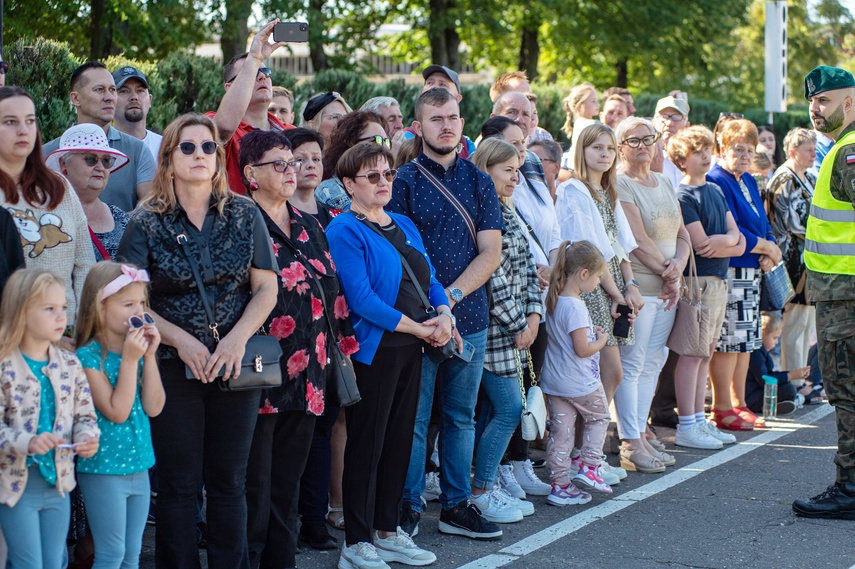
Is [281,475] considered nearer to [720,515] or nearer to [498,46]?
[720,515]

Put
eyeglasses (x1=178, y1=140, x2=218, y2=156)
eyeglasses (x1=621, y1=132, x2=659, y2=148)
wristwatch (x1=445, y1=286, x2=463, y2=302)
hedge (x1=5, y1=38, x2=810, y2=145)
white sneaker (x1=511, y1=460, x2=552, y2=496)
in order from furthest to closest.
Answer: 1. hedge (x1=5, y1=38, x2=810, y2=145)
2. eyeglasses (x1=621, y1=132, x2=659, y2=148)
3. white sneaker (x1=511, y1=460, x2=552, y2=496)
4. wristwatch (x1=445, y1=286, x2=463, y2=302)
5. eyeglasses (x1=178, y1=140, x2=218, y2=156)

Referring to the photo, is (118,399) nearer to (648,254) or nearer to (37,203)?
(37,203)

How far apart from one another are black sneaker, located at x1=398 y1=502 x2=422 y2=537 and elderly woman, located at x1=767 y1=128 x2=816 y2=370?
17.8 feet

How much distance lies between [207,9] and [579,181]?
12.6m

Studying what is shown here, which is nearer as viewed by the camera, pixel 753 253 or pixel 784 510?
pixel 784 510

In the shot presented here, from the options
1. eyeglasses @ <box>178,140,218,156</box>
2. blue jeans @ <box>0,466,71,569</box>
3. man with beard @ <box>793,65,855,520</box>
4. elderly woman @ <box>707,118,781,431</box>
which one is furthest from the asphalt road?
eyeglasses @ <box>178,140,218,156</box>

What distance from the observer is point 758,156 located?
33.9 ft

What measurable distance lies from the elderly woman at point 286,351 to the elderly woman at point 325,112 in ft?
7.16

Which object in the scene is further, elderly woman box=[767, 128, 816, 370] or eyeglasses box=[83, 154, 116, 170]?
elderly woman box=[767, 128, 816, 370]

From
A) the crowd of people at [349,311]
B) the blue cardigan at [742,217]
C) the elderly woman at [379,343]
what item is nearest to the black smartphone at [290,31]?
the crowd of people at [349,311]

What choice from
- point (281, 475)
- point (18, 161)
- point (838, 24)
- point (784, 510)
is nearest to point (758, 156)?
Result: point (784, 510)

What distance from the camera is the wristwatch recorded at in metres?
5.79

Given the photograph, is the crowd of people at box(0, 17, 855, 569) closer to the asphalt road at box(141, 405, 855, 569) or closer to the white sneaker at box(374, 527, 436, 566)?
the white sneaker at box(374, 527, 436, 566)

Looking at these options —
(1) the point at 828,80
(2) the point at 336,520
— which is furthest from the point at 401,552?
(1) the point at 828,80
